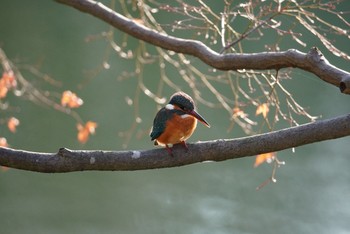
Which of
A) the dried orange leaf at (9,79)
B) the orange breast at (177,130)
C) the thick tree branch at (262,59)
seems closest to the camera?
the thick tree branch at (262,59)

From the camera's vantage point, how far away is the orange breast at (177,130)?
2.62 m

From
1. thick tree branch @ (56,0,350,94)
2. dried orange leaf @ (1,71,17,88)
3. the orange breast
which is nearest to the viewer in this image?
thick tree branch @ (56,0,350,94)

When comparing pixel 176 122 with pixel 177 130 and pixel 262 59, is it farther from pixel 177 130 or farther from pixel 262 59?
pixel 262 59

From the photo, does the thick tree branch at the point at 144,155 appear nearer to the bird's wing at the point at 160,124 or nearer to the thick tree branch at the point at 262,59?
the thick tree branch at the point at 262,59

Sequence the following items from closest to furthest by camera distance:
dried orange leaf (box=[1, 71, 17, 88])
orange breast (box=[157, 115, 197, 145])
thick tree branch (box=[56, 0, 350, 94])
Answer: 1. thick tree branch (box=[56, 0, 350, 94])
2. orange breast (box=[157, 115, 197, 145])
3. dried orange leaf (box=[1, 71, 17, 88])

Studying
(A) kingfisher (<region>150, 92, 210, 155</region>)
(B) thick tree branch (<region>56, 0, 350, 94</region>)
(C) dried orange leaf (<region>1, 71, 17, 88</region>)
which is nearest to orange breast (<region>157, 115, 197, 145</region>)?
(A) kingfisher (<region>150, 92, 210, 155</region>)

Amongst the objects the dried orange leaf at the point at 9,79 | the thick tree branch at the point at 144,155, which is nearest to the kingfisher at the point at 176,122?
the thick tree branch at the point at 144,155

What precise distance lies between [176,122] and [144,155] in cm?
49

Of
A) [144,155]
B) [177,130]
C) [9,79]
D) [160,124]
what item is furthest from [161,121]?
[9,79]

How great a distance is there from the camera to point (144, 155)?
2.22 metres

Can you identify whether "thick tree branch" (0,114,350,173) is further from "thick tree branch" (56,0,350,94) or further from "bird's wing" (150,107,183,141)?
"bird's wing" (150,107,183,141)

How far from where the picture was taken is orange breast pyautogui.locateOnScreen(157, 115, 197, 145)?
2620 millimetres

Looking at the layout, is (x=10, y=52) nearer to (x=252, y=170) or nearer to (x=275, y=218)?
(x=252, y=170)

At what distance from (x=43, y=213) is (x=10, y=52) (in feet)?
10.7
